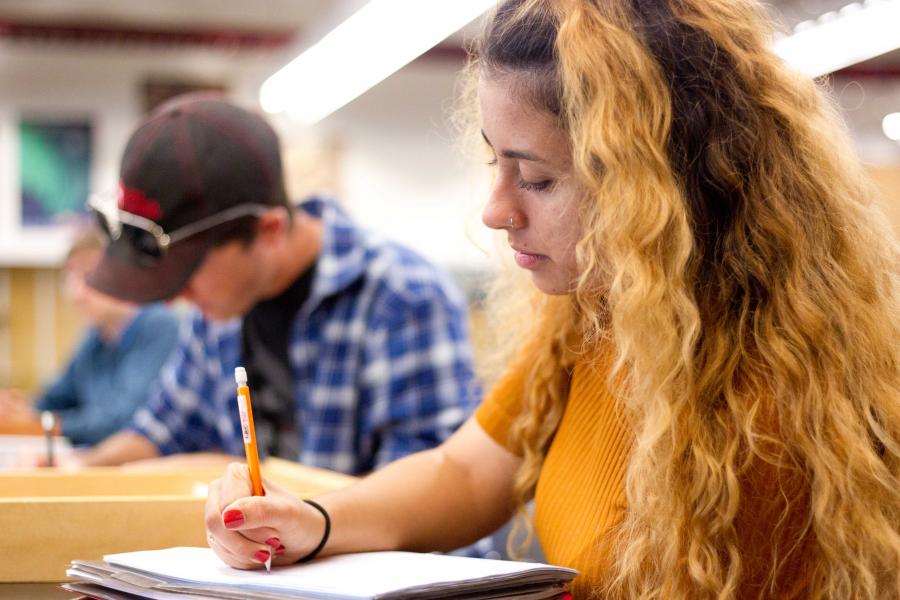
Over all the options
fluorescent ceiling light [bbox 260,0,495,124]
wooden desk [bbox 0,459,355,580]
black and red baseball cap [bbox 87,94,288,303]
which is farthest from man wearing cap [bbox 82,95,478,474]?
fluorescent ceiling light [bbox 260,0,495,124]

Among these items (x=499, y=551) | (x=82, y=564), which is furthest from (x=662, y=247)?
(x=499, y=551)

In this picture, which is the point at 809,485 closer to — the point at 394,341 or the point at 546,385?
the point at 546,385

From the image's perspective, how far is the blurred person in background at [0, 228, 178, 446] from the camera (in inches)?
145

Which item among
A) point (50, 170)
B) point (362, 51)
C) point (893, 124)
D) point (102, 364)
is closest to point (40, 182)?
point (50, 170)

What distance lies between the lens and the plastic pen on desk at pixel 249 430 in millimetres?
1051

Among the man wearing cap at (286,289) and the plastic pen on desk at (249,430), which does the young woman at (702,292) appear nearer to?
the plastic pen on desk at (249,430)

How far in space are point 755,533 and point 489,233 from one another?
622 millimetres

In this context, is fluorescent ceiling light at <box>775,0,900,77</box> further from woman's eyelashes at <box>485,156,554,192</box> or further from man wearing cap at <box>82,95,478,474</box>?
woman's eyelashes at <box>485,156,554,192</box>

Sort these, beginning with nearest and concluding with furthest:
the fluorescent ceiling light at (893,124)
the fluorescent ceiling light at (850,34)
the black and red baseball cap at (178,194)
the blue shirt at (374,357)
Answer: the black and red baseball cap at (178,194) → the blue shirt at (374,357) → the fluorescent ceiling light at (850,34) → the fluorescent ceiling light at (893,124)

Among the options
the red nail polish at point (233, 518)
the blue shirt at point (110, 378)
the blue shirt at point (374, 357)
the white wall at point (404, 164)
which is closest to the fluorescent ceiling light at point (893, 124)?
the white wall at point (404, 164)

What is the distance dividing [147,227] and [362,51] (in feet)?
11.3

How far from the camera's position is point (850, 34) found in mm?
4105

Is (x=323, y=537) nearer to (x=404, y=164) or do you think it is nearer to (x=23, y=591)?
(x=23, y=591)

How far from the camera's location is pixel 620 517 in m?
1.11
